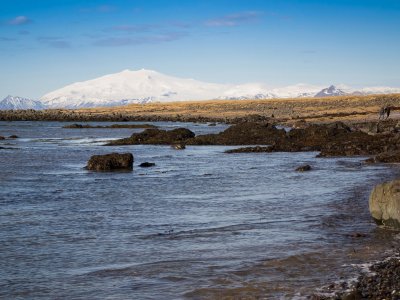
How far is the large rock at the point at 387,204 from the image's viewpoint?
14.2m

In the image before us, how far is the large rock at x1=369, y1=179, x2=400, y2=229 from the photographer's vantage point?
14.2 m

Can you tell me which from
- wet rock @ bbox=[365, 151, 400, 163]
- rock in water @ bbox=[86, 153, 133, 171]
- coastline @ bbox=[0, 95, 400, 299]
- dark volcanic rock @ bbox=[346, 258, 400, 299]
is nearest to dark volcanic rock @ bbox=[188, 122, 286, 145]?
wet rock @ bbox=[365, 151, 400, 163]

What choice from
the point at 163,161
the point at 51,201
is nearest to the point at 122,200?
the point at 51,201

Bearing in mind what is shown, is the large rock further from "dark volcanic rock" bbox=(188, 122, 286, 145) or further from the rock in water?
"dark volcanic rock" bbox=(188, 122, 286, 145)

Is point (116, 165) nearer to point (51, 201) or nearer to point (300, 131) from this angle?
point (51, 201)

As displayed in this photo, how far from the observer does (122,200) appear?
19.8 m

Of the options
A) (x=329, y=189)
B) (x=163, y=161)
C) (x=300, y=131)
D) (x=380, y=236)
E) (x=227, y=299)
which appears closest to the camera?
(x=227, y=299)

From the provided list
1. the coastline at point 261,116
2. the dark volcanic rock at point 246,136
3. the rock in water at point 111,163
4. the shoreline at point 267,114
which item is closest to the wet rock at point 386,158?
the rock in water at point 111,163

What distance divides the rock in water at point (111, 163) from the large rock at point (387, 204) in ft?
54.6

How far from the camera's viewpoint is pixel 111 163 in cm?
2970

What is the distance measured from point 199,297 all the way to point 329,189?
12.3m

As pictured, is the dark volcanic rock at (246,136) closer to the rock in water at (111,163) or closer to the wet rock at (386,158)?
the wet rock at (386,158)

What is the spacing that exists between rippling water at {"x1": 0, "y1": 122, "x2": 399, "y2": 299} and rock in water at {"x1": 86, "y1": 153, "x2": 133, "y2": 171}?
2.43m

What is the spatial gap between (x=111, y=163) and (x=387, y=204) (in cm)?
1753
